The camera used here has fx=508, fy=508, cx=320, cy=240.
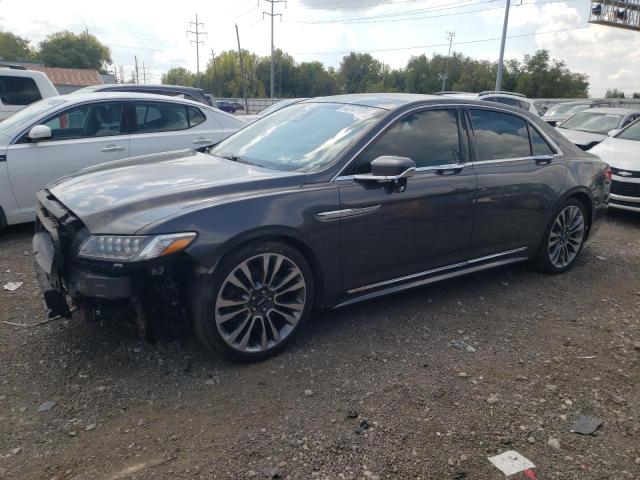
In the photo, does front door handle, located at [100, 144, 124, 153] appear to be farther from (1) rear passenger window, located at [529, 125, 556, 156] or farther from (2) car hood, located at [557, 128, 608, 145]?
(2) car hood, located at [557, 128, 608, 145]

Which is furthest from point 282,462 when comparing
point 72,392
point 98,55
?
point 98,55

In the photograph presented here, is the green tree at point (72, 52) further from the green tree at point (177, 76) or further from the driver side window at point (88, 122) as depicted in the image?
the driver side window at point (88, 122)

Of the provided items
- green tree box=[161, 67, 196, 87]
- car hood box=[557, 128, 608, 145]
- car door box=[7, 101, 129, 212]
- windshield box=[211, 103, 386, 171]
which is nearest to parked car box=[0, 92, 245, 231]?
car door box=[7, 101, 129, 212]

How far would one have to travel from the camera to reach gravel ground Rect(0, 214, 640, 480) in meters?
2.42

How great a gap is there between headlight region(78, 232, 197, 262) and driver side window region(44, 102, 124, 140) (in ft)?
11.5

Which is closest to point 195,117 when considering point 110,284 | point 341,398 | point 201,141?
point 201,141

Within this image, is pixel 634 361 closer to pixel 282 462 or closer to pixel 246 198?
pixel 282 462

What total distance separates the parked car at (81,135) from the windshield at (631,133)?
21.6 feet

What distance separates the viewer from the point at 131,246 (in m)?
2.77

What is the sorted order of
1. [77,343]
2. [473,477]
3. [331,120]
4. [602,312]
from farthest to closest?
[602,312] < [331,120] < [77,343] < [473,477]

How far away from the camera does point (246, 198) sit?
10.1 ft

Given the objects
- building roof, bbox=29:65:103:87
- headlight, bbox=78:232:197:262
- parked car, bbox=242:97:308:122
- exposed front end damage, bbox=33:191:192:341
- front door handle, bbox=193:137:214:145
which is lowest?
exposed front end damage, bbox=33:191:192:341

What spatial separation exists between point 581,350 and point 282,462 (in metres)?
2.36

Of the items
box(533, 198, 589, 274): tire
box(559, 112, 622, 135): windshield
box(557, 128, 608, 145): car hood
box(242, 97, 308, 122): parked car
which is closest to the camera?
box(533, 198, 589, 274): tire
